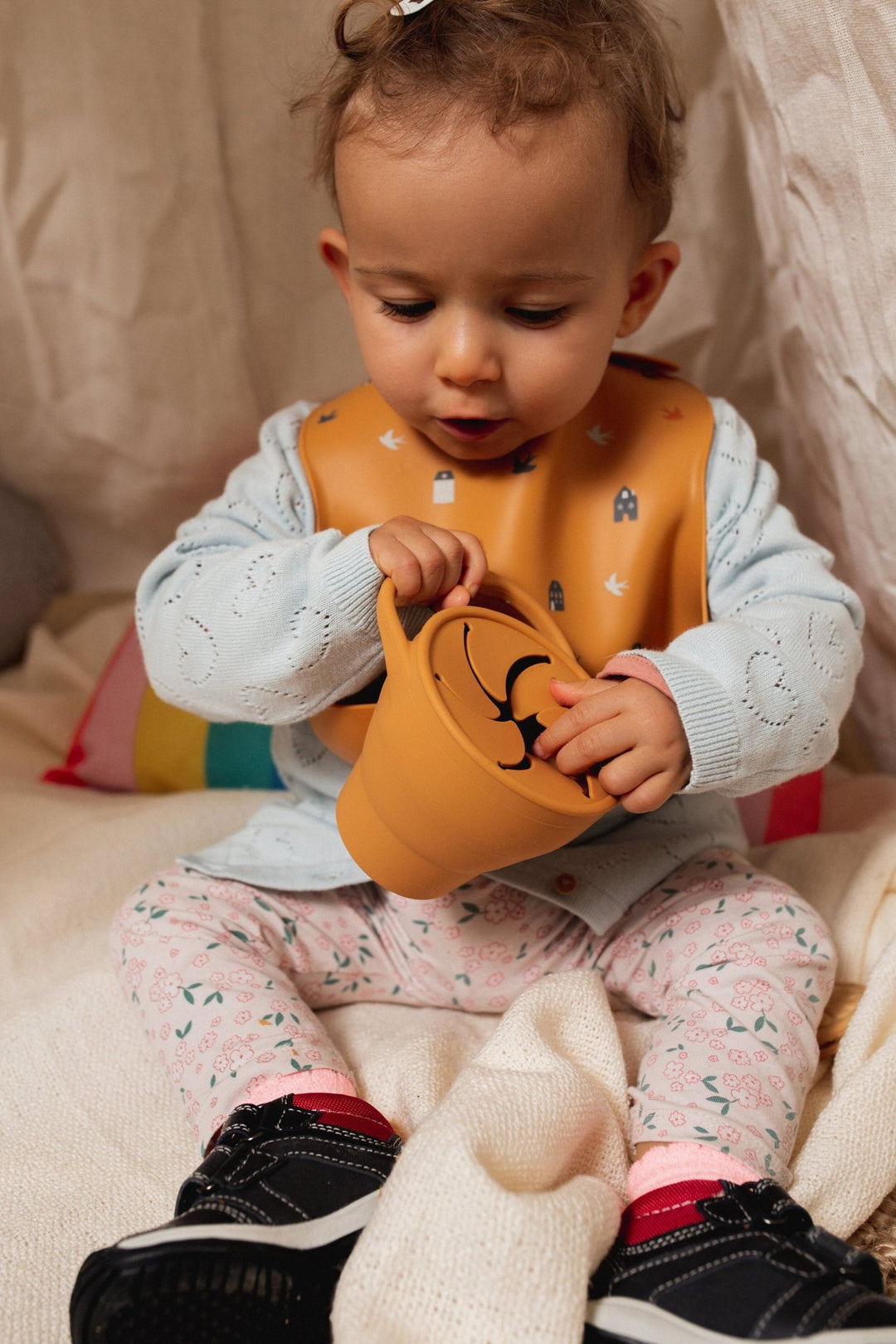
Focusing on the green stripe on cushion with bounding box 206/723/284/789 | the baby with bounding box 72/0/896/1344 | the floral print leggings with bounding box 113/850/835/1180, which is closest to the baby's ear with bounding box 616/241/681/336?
the baby with bounding box 72/0/896/1344

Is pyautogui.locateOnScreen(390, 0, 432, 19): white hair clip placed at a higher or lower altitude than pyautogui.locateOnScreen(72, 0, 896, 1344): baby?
higher

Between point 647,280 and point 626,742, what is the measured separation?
366mm

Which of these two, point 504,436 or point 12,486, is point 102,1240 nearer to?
point 504,436

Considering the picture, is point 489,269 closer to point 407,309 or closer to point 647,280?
point 407,309

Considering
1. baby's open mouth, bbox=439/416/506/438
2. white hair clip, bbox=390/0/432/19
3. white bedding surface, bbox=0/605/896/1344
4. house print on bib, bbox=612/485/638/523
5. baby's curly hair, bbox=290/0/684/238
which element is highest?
white hair clip, bbox=390/0/432/19

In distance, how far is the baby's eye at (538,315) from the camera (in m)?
0.74

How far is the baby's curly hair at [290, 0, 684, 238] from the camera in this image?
698 mm

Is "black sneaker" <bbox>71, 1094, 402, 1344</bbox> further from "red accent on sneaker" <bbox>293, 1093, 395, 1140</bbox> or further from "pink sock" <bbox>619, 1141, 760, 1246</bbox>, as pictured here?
"pink sock" <bbox>619, 1141, 760, 1246</bbox>

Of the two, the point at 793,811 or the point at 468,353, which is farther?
the point at 793,811

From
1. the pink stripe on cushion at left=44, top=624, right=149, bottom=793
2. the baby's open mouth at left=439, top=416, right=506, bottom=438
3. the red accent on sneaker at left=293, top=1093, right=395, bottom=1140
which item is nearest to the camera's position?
the red accent on sneaker at left=293, top=1093, right=395, bottom=1140

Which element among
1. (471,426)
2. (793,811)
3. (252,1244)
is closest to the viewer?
(252,1244)

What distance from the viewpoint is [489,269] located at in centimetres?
70

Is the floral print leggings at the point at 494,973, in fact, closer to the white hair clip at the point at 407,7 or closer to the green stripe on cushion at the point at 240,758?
the green stripe on cushion at the point at 240,758

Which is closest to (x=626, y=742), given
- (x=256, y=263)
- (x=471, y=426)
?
(x=471, y=426)
